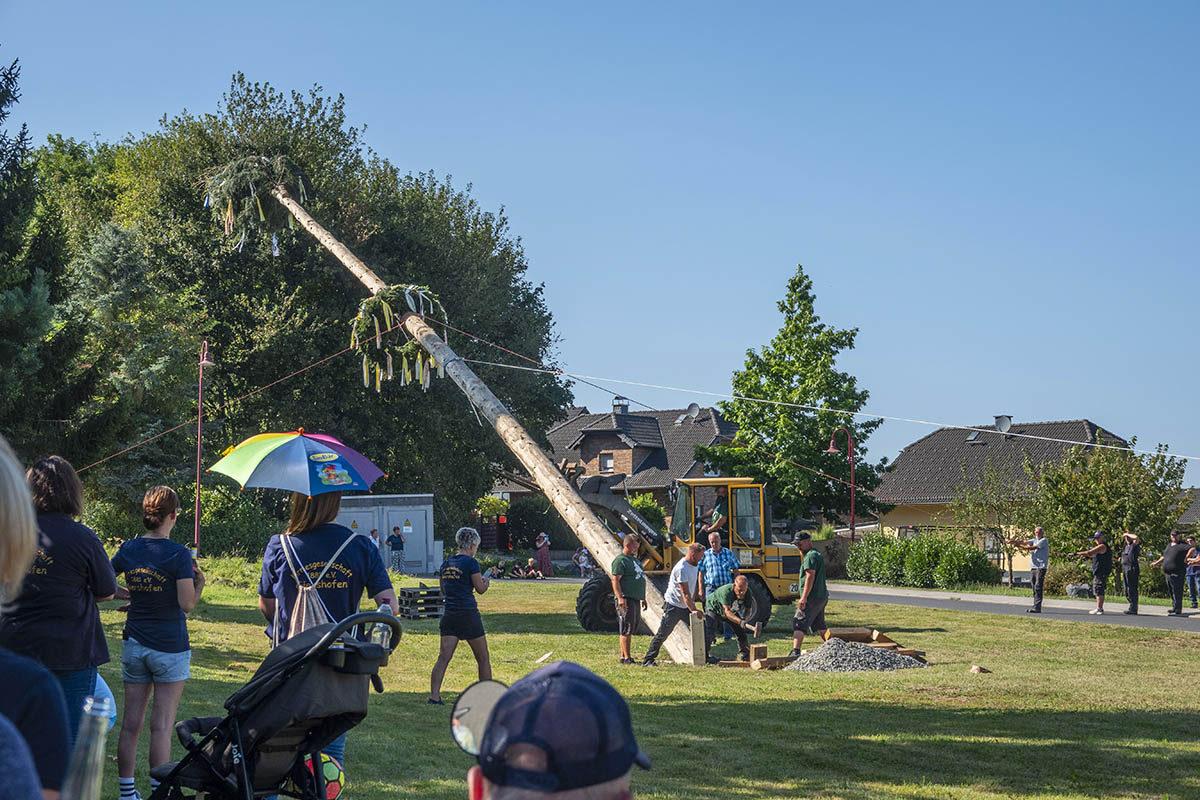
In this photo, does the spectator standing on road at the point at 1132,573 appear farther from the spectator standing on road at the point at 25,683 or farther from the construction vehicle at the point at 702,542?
the spectator standing on road at the point at 25,683

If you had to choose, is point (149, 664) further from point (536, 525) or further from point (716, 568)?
Result: point (536, 525)

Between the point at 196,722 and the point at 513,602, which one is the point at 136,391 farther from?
the point at 196,722

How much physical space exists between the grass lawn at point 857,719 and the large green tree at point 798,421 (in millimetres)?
23852

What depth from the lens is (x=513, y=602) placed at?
28969mm

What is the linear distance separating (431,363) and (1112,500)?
21104 millimetres

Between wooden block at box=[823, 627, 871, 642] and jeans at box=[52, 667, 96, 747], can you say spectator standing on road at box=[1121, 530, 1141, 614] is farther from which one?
jeans at box=[52, 667, 96, 747]

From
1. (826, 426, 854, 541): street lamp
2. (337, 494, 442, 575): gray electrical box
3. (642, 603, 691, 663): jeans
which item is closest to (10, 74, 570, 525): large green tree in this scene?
(337, 494, 442, 575): gray electrical box

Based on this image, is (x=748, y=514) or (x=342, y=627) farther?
(x=748, y=514)

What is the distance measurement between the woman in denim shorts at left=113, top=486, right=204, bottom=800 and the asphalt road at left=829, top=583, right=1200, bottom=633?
1978cm

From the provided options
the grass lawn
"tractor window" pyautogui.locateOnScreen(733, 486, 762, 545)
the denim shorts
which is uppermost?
"tractor window" pyautogui.locateOnScreen(733, 486, 762, 545)

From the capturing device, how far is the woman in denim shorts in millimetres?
6219

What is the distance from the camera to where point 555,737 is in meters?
1.55

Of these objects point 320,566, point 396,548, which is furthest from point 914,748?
point 396,548

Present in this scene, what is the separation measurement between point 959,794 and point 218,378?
30168mm
